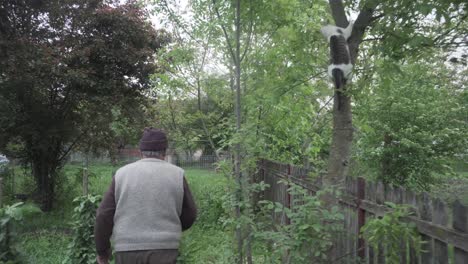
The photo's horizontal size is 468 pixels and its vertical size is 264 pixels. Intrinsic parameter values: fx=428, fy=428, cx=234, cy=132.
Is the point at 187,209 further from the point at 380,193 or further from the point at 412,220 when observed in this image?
the point at 412,220

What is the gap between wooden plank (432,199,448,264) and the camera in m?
2.35

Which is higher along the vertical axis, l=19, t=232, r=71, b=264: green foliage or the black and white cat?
the black and white cat

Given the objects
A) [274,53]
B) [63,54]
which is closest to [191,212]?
[274,53]

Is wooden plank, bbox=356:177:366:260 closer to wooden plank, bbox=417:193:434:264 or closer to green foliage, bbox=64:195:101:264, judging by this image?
wooden plank, bbox=417:193:434:264

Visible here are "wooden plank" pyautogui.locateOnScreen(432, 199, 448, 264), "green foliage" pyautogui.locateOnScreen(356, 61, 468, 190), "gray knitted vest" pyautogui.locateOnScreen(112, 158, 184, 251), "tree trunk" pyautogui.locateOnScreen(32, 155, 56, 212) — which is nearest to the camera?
"wooden plank" pyautogui.locateOnScreen(432, 199, 448, 264)

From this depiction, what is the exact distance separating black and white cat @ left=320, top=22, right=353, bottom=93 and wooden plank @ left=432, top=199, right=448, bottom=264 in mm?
1098

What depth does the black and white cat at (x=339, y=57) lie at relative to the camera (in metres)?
3.10

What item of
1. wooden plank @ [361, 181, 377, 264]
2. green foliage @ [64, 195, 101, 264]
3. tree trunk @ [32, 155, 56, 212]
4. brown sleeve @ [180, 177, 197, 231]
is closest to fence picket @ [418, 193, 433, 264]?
wooden plank @ [361, 181, 377, 264]

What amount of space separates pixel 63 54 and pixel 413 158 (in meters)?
9.41

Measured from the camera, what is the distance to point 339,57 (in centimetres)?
310

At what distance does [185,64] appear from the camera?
4781 millimetres

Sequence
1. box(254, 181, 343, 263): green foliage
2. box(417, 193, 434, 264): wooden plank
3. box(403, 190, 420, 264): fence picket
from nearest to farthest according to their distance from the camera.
→ box(417, 193, 434, 264): wooden plank, box(403, 190, 420, 264): fence picket, box(254, 181, 343, 263): green foliage

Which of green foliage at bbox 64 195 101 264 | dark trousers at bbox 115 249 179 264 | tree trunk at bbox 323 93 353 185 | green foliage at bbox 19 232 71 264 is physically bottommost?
green foliage at bbox 19 232 71 264

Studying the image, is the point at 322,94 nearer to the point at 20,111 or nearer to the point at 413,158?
the point at 20,111
